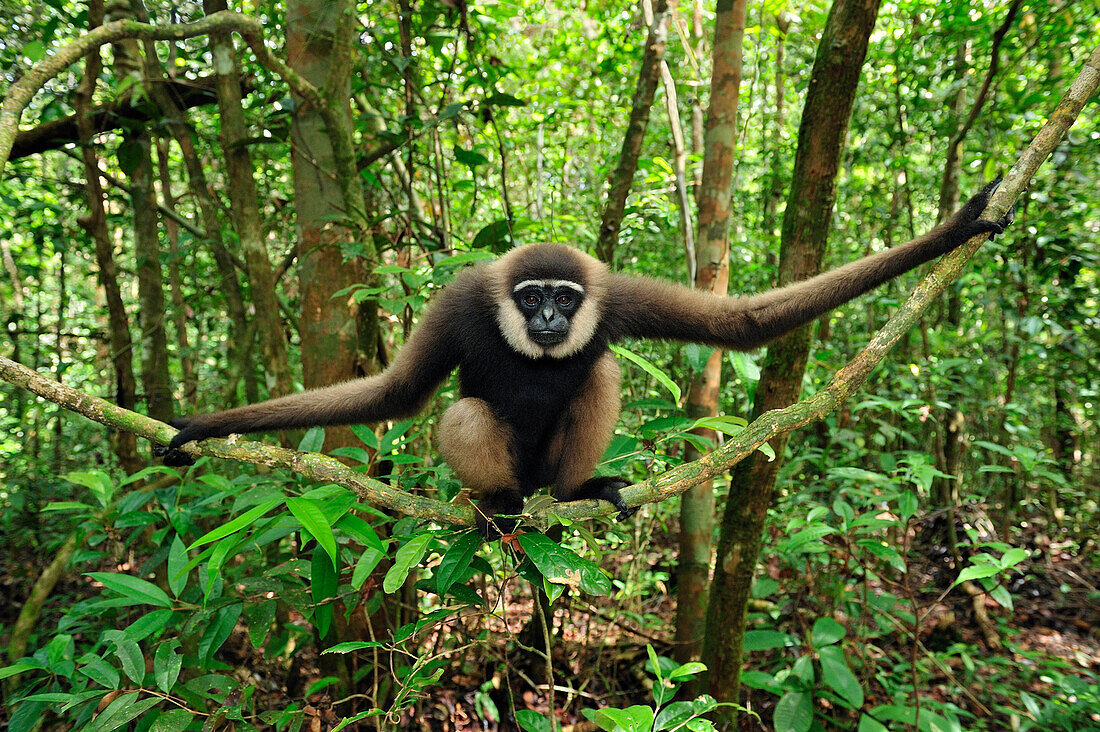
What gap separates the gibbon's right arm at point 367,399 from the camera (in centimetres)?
296

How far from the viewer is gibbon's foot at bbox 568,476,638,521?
122 inches

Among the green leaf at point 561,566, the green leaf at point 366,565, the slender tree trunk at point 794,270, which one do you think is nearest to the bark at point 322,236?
the green leaf at point 366,565

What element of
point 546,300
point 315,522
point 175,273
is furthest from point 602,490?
point 175,273

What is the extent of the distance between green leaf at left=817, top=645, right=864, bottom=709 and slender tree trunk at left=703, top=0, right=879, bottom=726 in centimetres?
52

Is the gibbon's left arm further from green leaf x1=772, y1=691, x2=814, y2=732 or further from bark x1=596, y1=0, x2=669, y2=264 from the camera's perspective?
green leaf x1=772, y1=691, x2=814, y2=732

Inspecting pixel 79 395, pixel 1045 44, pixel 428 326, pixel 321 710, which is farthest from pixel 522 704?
pixel 1045 44

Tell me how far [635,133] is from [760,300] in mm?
2421

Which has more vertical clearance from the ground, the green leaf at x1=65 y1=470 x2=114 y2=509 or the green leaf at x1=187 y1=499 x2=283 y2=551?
the green leaf at x1=187 y1=499 x2=283 y2=551

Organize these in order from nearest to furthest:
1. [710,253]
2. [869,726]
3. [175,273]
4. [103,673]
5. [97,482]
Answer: [103,673] → [97,482] → [869,726] → [710,253] → [175,273]

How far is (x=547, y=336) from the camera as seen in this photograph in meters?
3.45

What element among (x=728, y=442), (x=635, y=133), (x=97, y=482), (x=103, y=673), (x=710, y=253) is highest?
(x=635, y=133)

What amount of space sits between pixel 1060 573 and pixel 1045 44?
17.9ft

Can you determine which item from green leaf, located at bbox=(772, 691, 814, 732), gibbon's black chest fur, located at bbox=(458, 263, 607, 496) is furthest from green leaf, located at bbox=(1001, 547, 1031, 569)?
gibbon's black chest fur, located at bbox=(458, 263, 607, 496)

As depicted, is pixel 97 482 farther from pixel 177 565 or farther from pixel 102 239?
pixel 102 239
